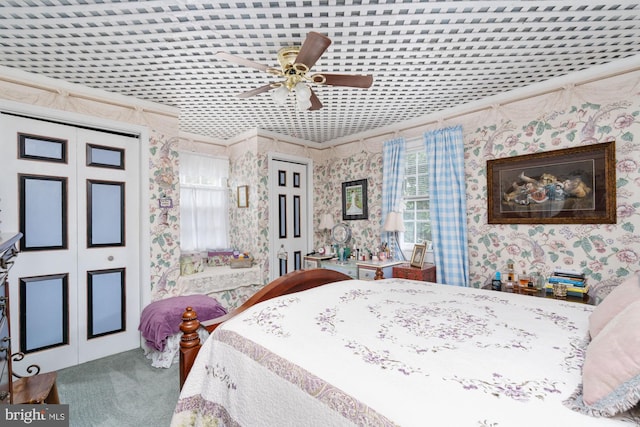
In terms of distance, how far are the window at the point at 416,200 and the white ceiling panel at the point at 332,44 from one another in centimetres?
86

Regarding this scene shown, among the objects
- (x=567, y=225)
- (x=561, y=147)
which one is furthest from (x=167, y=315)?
(x=561, y=147)

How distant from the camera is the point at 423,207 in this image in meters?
3.64

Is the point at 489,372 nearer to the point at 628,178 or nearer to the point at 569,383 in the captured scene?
the point at 569,383

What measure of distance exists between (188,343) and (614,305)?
2.03m

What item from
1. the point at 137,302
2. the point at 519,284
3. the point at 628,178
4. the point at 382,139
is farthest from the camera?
the point at 382,139

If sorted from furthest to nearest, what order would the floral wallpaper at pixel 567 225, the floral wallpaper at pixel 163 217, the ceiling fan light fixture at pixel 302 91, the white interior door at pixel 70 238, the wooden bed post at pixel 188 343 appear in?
the floral wallpaper at pixel 163 217 < the white interior door at pixel 70 238 < the floral wallpaper at pixel 567 225 < the ceiling fan light fixture at pixel 302 91 < the wooden bed post at pixel 188 343

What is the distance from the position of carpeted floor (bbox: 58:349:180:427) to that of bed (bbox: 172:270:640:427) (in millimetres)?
874

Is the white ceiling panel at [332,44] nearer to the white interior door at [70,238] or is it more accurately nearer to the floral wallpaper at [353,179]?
the white interior door at [70,238]

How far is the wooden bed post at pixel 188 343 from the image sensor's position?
58.4 inches

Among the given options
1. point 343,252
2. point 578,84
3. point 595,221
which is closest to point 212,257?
point 343,252

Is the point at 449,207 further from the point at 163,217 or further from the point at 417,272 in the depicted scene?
the point at 163,217

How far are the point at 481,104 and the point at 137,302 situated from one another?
430cm

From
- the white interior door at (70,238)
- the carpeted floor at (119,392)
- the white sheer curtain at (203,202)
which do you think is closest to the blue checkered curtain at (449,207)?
the carpeted floor at (119,392)

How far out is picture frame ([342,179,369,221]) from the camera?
4172 mm
